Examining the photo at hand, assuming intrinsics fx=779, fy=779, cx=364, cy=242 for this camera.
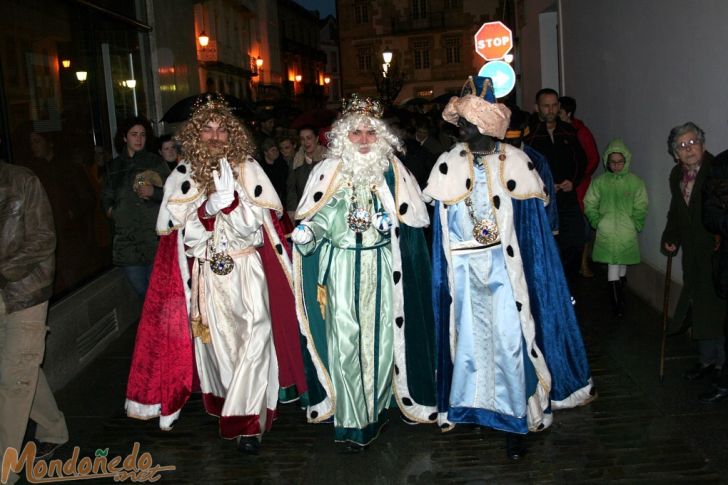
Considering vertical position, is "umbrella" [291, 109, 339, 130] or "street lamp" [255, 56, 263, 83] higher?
"street lamp" [255, 56, 263, 83]

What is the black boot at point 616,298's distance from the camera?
25.5ft

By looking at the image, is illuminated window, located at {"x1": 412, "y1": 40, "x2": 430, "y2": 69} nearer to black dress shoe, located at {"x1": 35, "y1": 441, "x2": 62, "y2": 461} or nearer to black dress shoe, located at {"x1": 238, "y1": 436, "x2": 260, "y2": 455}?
black dress shoe, located at {"x1": 238, "y1": 436, "x2": 260, "y2": 455}

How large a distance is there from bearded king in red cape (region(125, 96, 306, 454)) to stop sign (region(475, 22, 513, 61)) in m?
11.5

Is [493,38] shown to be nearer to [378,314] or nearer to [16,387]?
[378,314]

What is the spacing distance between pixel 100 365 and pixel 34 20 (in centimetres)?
338

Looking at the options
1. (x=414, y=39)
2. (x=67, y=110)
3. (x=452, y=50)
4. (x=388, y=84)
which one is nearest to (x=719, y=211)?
(x=67, y=110)

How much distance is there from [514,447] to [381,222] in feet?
5.37

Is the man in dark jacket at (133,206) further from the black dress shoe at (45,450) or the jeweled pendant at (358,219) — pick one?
the jeweled pendant at (358,219)

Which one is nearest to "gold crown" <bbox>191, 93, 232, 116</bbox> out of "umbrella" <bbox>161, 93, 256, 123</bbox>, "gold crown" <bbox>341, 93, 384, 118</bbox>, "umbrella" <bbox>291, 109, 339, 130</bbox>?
"umbrella" <bbox>161, 93, 256, 123</bbox>

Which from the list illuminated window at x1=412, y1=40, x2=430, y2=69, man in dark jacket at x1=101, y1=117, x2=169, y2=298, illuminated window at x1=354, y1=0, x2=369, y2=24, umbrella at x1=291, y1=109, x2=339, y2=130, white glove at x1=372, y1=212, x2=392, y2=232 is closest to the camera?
white glove at x1=372, y1=212, x2=392, y2=232

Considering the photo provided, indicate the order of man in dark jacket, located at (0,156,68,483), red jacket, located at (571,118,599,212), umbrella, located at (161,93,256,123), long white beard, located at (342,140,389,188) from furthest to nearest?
red jacket, located at (571,118,599,212)
umbrella, located at (161,93,256,123)
long white beard, located at (342,140,389,188)
man in dark jacket, located at (0,156,68,483)

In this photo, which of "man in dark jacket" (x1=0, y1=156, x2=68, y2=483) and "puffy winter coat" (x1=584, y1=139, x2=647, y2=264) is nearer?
"man in dark jacket" (x1=0, y1=156, x2=68, y2=483)

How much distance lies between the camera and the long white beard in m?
5.16

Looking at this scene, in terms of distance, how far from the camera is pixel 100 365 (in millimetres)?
Answer: 7238
